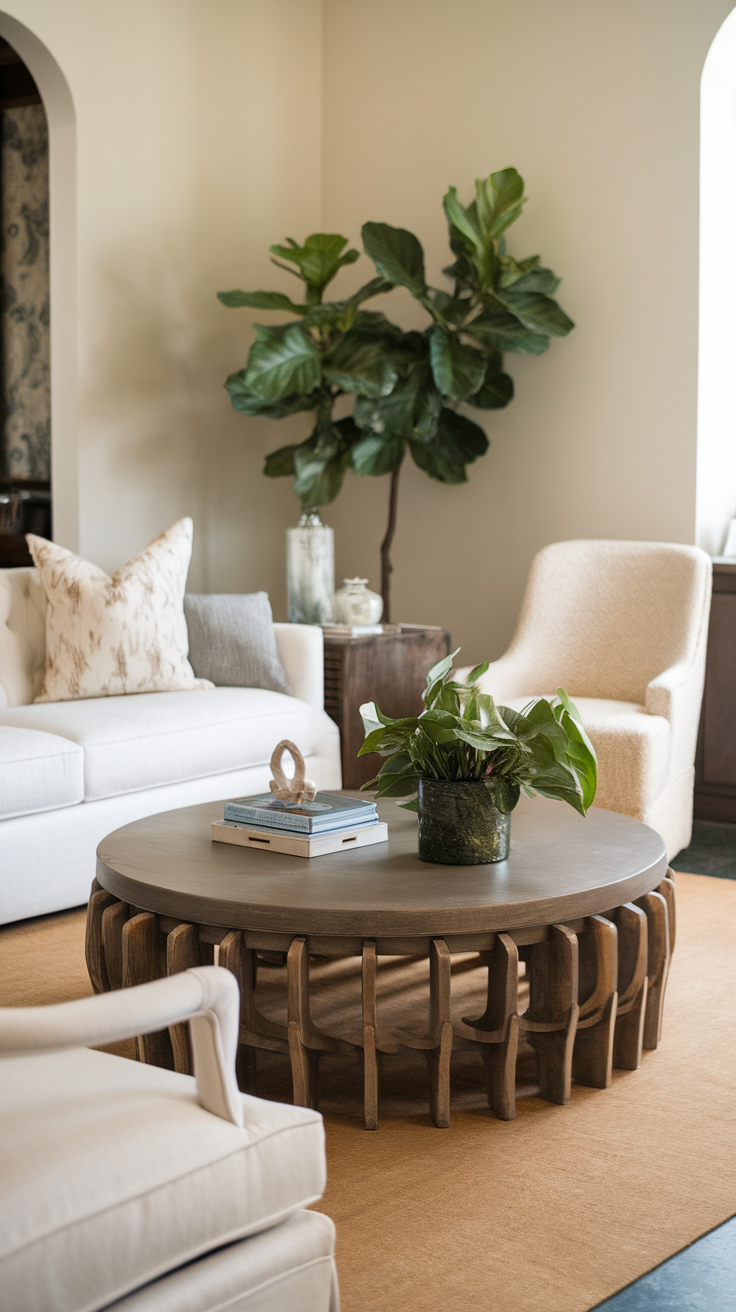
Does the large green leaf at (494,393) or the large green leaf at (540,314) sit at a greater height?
the large green leaf at (540,314)

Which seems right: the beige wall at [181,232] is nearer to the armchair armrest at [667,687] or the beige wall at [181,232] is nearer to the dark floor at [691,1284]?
the armchair armrest at [667,687]

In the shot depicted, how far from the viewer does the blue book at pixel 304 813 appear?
2215 millimetres

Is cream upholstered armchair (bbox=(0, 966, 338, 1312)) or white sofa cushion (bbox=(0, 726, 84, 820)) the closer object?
cream upholstered armchair (bbox=(0, 966, 338, 1312))

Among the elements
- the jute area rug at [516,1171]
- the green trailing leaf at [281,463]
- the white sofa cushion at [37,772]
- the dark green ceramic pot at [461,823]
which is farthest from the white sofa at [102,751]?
the dark green ceramic pot at [461,823]

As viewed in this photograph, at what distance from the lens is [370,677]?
4.12 m

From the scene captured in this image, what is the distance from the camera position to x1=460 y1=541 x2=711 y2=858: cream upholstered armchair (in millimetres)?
3439

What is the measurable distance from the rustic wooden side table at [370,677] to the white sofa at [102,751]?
11 centimetres

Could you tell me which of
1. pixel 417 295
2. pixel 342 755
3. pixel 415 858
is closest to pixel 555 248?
pixel 417 295

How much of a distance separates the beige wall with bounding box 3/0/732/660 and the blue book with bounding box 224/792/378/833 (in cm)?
233

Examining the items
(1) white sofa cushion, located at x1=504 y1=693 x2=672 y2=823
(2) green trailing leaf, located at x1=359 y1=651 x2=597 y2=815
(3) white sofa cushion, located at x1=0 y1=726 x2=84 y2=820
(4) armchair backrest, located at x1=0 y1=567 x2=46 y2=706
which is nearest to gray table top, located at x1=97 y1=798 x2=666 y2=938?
(2) green trailing leaf, located at x1=359 y1=651 x2=597 y2=815

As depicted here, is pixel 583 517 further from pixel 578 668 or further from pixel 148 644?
pixel 148 644

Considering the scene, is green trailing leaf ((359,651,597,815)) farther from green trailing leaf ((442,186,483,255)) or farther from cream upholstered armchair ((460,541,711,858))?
green trailing leaf ((442,186,483,255))

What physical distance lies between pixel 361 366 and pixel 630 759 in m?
1.74

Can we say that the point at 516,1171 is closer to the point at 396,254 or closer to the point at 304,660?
the point at 304,660
